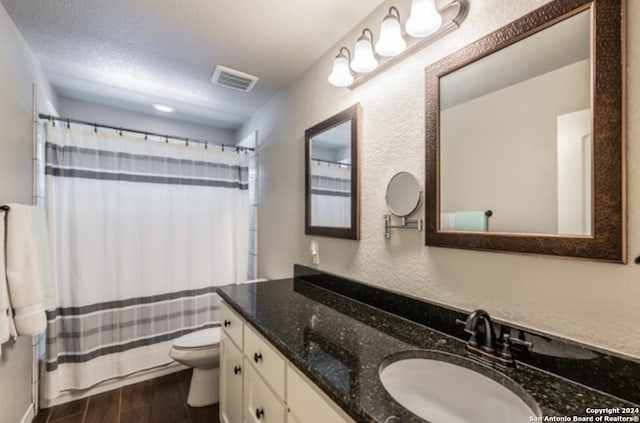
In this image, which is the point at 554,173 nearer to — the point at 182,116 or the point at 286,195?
the point at 286,195

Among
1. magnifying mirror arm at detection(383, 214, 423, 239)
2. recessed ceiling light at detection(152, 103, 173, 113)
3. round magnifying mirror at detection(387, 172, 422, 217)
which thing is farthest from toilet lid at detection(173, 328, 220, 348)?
recessed ceiling light at detection(152, 103, 173, 113)

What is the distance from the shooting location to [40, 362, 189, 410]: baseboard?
190 cm

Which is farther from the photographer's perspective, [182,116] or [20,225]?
[182,116]

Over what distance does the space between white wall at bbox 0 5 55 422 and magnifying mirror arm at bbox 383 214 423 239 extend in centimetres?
191

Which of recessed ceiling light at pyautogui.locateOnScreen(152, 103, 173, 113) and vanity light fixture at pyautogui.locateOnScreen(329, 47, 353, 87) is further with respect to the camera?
recessed ceiling light at pyautogui.locateOnScreen(152, 103, 173, 113)

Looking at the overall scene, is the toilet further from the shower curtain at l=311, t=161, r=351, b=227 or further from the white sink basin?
the white sink basin

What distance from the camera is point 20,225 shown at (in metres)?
1.36

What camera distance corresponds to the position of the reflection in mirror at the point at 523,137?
0.76 meters

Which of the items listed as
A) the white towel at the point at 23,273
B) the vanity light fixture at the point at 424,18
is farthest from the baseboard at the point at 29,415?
the vanity light fixture at the point at 424,18

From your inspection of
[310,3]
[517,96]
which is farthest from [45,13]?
[517,96]

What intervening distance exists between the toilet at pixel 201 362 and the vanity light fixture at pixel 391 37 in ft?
6.67

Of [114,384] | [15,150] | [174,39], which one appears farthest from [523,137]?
[114,384]

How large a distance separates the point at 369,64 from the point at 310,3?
432 millimetres

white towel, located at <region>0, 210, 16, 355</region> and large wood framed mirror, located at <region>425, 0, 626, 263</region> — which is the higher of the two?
large wood framed mirror, located at <region>425, 0, 626, 263</region>
